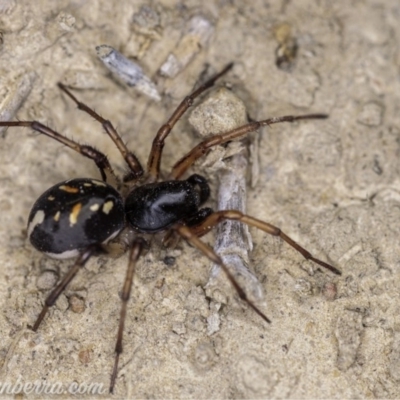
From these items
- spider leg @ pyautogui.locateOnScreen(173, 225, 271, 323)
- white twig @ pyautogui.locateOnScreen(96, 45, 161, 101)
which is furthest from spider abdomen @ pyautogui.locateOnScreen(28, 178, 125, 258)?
white twig @ pyautogui.locateOnScreen(96, 45, 161, 101)

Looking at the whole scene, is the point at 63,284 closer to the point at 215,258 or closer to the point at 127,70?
the point at 215,258

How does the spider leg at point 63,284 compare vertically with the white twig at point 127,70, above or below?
below

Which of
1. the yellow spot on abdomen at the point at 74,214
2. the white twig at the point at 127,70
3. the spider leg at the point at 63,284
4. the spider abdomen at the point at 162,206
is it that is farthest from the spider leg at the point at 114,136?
the spider leg at the point at 63,284

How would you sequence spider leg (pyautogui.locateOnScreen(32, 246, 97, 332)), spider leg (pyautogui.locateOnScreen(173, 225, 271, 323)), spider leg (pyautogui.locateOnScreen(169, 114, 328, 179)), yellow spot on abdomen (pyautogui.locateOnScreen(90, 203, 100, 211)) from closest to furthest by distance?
spider leg (pyautogui.locateOnScreen(173, 225, 271, 323))
spider leg (pyautogui.locateOnScreen(32, 246, 97, 332))
yellow spot on abdomen (pyautogui.locateOnScreen(90, 203, 100, 211))
spider leg (pyautogui.locateOnScreen(169, 114, 328, 179))

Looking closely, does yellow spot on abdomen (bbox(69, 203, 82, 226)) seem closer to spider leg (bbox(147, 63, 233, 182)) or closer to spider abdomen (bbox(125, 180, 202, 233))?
spider abdomen (bbox(125, 180, 202, 233))

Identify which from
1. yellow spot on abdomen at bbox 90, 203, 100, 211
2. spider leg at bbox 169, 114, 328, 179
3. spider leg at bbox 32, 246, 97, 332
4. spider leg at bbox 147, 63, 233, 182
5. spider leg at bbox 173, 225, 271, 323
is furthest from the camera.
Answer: spider leg at bbox 147, 63, 233, 182

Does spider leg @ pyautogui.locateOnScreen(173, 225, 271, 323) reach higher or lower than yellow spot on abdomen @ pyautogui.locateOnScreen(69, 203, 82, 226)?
lower

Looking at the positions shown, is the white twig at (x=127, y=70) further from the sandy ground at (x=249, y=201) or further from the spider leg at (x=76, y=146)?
the spider leg at (x=76, y=146)

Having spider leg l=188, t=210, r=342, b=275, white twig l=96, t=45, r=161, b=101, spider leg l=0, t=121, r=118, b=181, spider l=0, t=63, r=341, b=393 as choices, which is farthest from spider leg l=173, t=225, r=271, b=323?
white twig l=96, t=45, r=161, b=101

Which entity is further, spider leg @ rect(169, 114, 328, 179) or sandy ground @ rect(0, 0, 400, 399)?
spider leg @ rect(169, 114, 328, 179)
